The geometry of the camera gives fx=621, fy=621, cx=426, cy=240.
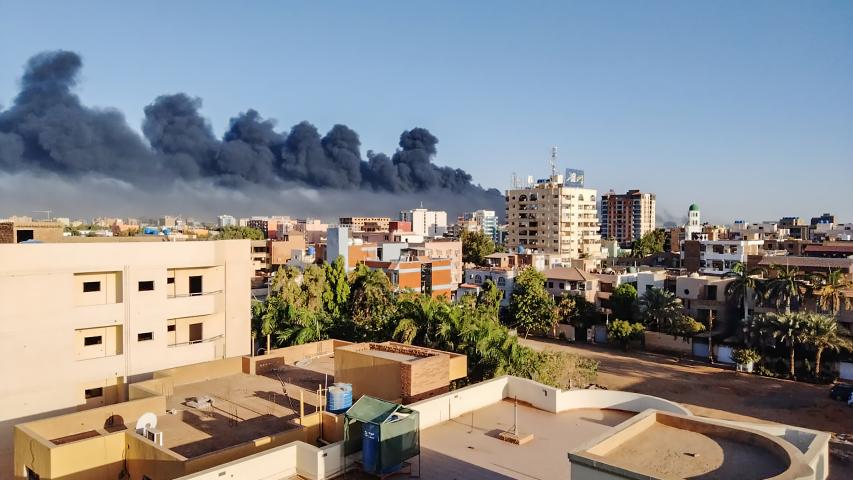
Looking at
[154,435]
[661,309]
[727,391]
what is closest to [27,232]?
[154,435]

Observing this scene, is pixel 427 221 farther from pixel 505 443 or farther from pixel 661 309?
pixel 505 443

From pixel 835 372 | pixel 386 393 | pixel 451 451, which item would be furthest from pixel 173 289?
pixel 835 372

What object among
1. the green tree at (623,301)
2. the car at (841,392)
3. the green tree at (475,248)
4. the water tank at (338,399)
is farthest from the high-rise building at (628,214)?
the water tank at (338,399)

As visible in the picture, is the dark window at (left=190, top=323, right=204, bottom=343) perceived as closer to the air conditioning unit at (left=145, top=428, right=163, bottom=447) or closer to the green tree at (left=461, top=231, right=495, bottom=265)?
the air conditioning unit at (left=145, top=428, right=163, bottom=447)

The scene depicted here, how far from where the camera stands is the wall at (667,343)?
138ft

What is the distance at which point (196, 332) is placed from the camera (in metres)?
21.9

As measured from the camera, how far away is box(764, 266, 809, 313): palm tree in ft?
124

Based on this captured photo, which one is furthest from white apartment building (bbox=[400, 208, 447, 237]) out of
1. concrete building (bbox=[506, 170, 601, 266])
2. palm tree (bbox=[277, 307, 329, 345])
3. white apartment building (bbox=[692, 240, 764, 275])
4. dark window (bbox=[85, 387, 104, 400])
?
dark window (bbox=[85, 387, 104, 400])

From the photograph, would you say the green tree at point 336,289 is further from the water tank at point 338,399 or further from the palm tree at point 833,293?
the palm tree at point 833,293

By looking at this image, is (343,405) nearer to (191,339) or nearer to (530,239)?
(191,339)

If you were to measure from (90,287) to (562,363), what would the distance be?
18.7 meters

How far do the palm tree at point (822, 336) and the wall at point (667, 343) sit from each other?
27.6 ft

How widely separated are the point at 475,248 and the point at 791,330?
168 ft

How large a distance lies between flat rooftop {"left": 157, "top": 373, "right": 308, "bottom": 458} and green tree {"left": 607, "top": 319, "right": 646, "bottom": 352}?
31116 millimetres
